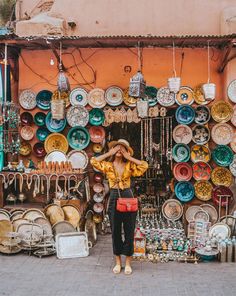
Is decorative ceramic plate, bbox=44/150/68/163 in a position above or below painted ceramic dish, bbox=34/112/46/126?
below

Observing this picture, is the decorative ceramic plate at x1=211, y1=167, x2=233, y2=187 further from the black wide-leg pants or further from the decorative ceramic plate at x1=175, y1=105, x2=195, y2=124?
the black wide-leg pants

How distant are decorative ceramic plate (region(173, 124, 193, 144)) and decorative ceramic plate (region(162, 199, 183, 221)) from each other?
106 centimetres

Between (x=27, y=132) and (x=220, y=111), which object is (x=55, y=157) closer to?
(x=27, y=132)

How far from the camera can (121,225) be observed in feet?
20.2

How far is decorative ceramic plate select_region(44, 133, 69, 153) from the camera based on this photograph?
8.41 meters

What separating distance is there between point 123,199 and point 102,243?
1.98 m

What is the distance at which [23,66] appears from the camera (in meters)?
8.65

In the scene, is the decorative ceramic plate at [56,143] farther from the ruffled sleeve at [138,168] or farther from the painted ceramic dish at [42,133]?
the ruffled sleeve at [138,168]

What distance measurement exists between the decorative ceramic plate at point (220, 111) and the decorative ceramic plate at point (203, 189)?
112 centimetres

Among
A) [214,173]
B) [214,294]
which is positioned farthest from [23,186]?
[214,294]

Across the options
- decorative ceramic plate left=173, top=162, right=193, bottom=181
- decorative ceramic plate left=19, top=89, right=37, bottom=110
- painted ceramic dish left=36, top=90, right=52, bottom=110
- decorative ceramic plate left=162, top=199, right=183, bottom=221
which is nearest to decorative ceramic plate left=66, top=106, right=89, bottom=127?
painted ceramic dish left=36, top=90, right=52, bottom=110

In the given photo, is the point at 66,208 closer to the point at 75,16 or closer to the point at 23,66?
the point at 23,66

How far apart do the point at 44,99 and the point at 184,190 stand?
2.99m

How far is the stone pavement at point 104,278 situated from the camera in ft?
17.7
